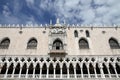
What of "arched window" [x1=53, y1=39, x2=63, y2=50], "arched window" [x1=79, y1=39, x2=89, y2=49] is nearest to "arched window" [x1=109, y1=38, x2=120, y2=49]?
"arched window" [x1=79, y1=39, x2=89, y2=49]

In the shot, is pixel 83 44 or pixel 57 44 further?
pixel 83 44

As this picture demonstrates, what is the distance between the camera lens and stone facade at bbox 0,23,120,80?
64.6 feet

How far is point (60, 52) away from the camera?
2094cm

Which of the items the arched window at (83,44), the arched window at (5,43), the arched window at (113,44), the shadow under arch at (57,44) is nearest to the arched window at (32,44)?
the shadow under arch at (57,44)

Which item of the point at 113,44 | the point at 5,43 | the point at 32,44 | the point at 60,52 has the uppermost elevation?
the point at 5,43

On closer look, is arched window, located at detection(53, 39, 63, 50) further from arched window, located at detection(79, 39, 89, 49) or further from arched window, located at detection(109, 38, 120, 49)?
arched window, located at detection(109, 38, 120, 49)

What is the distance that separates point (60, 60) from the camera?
20766 millimetres

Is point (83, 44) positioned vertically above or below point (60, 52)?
above

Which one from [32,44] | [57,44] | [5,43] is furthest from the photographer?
[5,43]

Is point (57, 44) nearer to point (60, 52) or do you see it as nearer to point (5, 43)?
point (60, 52)

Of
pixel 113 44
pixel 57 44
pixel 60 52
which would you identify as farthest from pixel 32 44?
pixel 113 44

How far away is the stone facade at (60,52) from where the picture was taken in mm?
19688

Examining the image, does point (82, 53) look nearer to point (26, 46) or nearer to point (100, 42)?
point (100, 42)

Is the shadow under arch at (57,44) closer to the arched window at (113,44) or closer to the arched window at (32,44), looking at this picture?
the arched window at (32,44)
